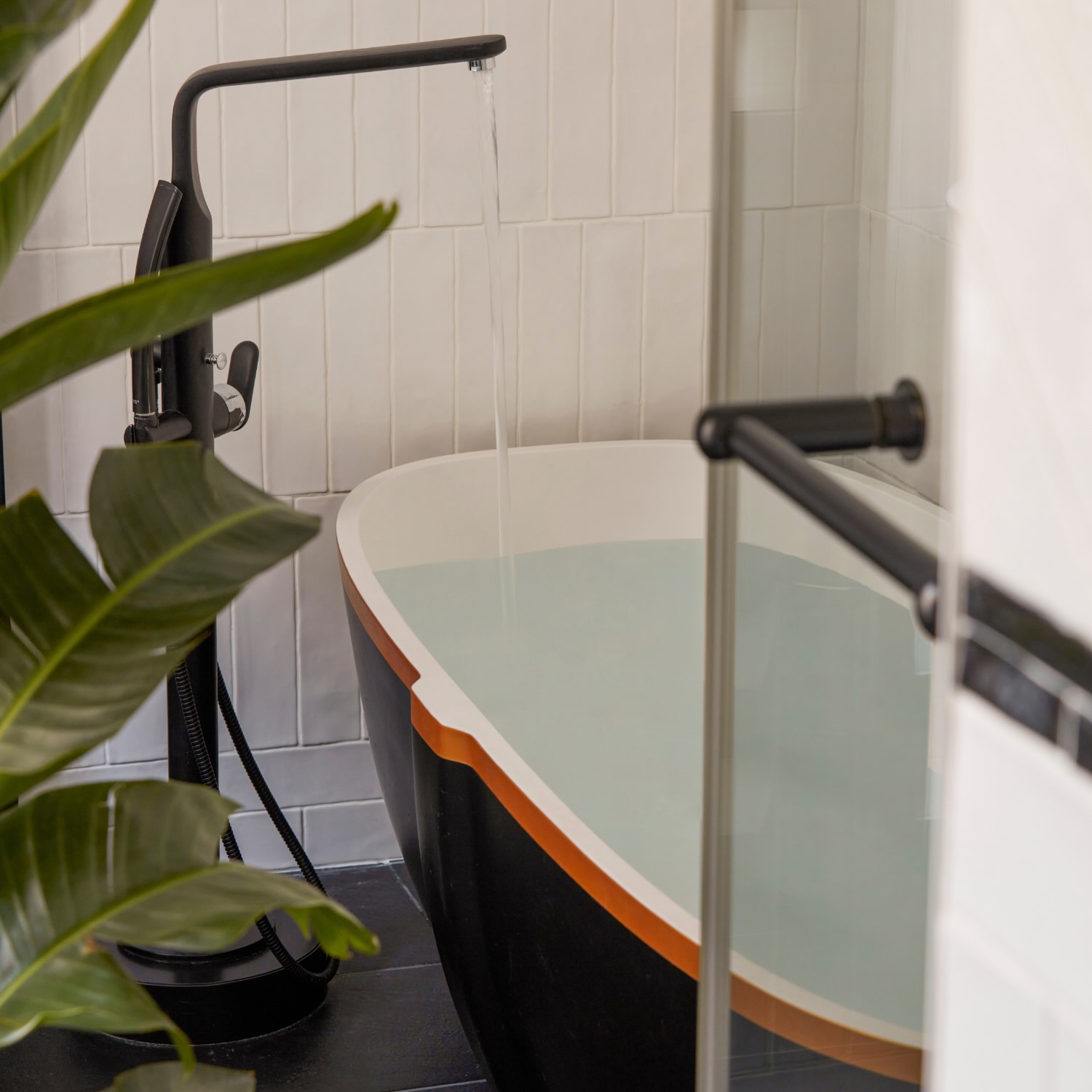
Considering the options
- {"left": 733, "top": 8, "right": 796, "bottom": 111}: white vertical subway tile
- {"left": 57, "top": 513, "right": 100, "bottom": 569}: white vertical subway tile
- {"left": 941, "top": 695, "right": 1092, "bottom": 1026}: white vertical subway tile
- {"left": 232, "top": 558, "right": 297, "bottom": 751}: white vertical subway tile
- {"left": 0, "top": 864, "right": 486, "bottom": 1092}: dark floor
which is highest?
{"left": 733, "top": 8, "right": 796, "bottom": 111}: white vertical subway tile

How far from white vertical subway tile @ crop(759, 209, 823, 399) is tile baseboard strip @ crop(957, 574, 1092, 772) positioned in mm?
264

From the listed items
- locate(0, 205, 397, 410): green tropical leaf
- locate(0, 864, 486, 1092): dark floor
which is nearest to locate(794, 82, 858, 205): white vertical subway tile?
locate(0, 205, 397, 410): green tropical leaf

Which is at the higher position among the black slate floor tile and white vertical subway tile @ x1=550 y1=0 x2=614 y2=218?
white vertical subway tile @ x1=550 y1=0 x2=614 y2=218

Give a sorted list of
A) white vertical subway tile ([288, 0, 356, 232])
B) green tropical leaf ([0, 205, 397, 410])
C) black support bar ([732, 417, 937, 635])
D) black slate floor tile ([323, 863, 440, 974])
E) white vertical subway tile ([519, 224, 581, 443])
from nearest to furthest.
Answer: black support bar ([732, 417, 937, 635])
green tropical leaf ([0, 205, 397, 410])
black slate floor tile ([323, 863, 440, 974])
white vertical subway tile ([288, 0, 356, 232])
white vertical subway tile ([519, 224, 581, 443])

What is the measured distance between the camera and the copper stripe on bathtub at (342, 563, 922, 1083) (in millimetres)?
612

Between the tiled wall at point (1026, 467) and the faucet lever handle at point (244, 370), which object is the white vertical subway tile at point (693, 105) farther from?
the tiled wall at point (1026, 467)

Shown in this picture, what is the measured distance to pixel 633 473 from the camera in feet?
7.79

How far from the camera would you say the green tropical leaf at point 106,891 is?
2.35 feet

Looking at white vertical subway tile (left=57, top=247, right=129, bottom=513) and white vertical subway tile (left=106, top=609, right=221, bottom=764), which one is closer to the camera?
white vertical subway tile (left=57, top=247, right=129, bottom=513)

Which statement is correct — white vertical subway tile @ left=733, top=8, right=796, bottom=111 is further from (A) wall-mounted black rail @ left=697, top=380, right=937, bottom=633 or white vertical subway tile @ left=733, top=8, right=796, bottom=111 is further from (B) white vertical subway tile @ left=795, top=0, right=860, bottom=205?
(A) wall-mounted black rail @ left=697, top=380, right=937, bottom=633

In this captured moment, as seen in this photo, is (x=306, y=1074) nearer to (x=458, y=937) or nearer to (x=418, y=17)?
(x=458, y=937)

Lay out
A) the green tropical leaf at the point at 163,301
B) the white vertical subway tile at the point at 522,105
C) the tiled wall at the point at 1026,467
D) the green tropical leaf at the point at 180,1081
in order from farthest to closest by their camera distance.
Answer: the white vertical subway tile at the point at 522,105 → the green tropical leaf at the point at 180,1081 → the green tropical leaf at the point at 163,301 → the tiled wall at the point at 1026,467

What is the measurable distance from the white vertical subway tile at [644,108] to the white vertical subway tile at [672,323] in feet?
0.18

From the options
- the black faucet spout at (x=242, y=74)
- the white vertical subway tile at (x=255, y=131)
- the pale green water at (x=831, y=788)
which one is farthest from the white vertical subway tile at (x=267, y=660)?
the pale green water at (x=831, y=788)
